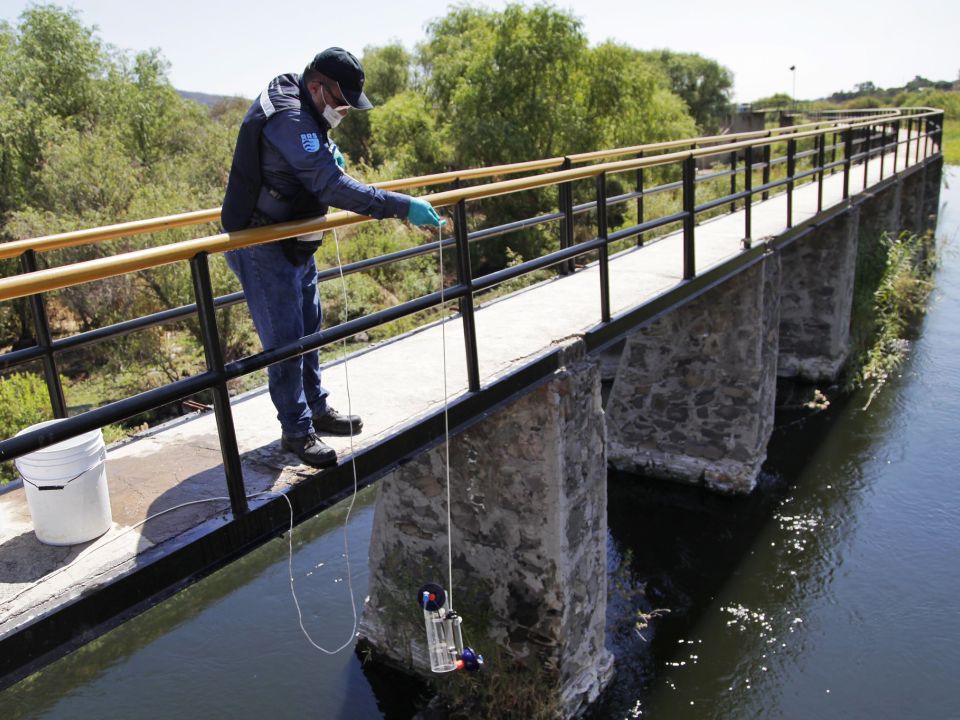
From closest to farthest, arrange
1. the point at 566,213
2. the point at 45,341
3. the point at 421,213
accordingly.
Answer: the point at 421,213, the point at 45,341, the point at 566,213

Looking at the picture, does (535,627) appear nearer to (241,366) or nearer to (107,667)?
(241,366)

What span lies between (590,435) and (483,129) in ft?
54.8

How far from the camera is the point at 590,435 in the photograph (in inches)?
231

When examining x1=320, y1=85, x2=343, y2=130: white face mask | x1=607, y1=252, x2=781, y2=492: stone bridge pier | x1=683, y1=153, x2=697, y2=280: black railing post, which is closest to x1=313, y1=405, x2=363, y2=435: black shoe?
x1=320, y1=85, x2=343, y2=130: white face mask

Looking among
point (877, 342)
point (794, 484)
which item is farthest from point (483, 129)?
point (794, 484)

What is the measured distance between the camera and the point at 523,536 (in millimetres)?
5875

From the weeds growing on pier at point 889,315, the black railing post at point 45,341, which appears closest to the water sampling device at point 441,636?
the black railing post at point 45,341

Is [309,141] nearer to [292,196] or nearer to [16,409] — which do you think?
[292,196]

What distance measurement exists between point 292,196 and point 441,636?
2.49 m

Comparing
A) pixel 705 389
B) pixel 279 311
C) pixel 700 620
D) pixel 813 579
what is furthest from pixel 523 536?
pixel 705 389

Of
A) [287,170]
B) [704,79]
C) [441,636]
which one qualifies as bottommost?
[441,636]

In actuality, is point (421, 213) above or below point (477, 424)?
above

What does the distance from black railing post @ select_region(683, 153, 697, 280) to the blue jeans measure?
396 centimetres

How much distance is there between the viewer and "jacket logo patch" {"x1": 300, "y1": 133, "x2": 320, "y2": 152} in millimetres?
3408
